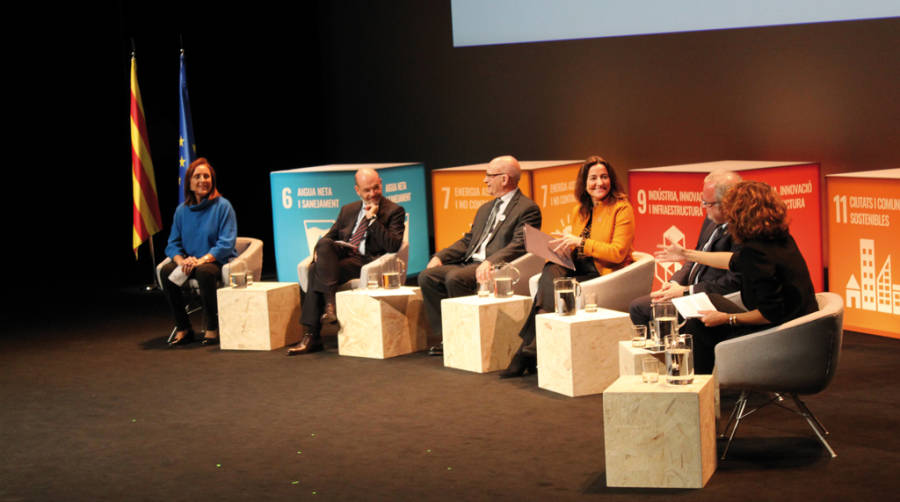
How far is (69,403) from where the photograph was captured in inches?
221

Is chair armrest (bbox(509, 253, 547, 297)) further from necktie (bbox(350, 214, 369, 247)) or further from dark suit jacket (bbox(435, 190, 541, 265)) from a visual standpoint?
necktie (bbox(350, 214, 369, 247))

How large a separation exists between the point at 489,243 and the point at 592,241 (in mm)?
888

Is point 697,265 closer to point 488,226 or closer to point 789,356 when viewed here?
point 789,356

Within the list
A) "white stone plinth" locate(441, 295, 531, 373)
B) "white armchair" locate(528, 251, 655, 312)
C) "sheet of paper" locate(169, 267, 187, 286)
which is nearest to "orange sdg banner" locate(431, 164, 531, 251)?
"sheet of paper" locate(169, 267, 187, 286)

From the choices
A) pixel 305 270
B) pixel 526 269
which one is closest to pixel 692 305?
pixel 526 269

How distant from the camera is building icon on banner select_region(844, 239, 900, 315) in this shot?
20.1ft

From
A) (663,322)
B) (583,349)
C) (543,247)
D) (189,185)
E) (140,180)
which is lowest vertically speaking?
(583,349)

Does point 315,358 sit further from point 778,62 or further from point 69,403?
point 778,62

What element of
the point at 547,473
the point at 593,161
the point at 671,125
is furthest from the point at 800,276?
the point at 671,125

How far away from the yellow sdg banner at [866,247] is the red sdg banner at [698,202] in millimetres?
423

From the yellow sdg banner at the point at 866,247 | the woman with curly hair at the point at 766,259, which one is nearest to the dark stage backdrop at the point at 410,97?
the yellow sdg banner at the point at 866,247

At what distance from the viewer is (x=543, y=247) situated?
18.8 feet

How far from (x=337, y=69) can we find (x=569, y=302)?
24.7 feet

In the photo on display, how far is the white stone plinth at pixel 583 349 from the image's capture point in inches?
205
